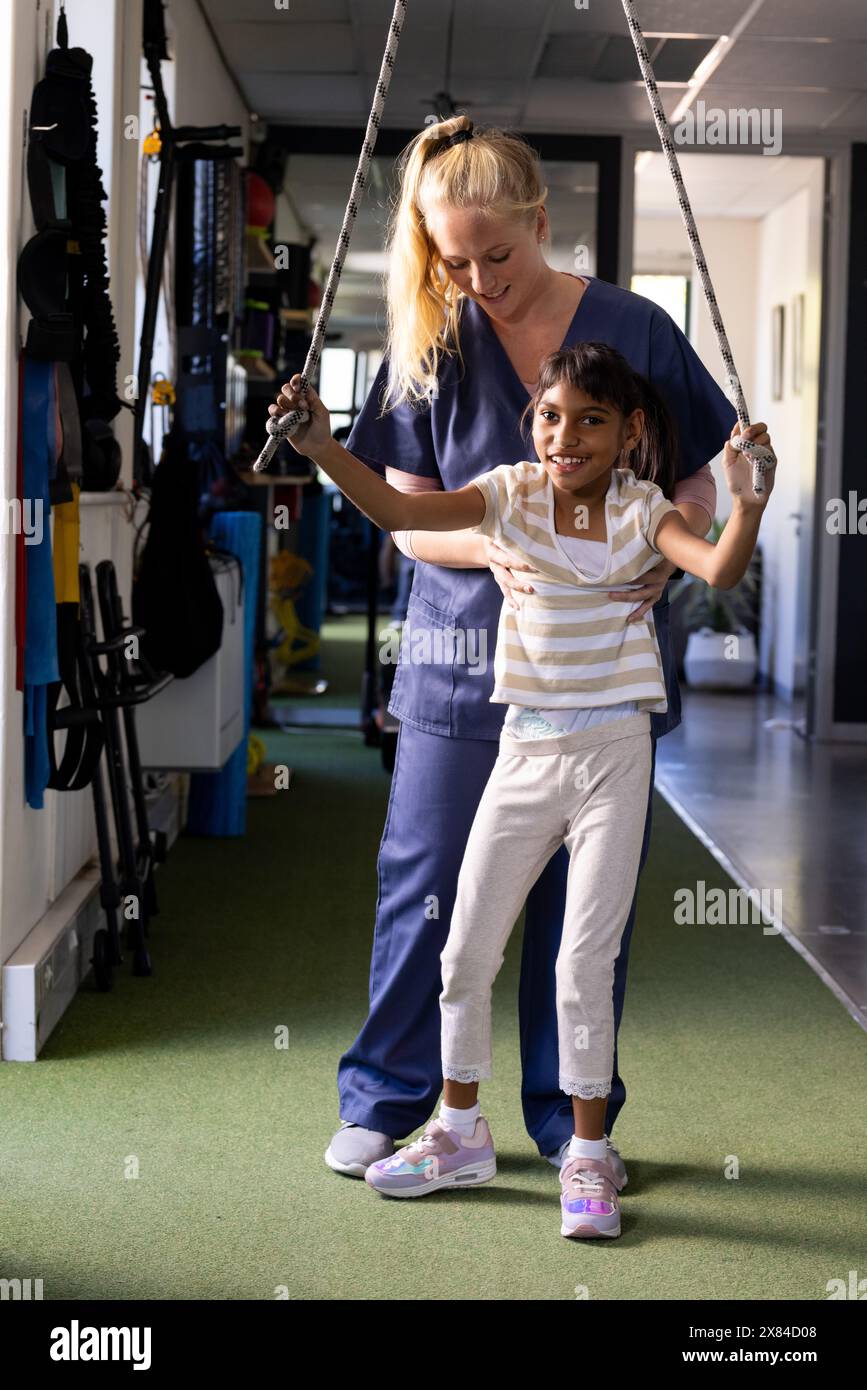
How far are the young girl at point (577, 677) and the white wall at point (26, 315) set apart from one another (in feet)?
3.60

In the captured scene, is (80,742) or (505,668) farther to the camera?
(80,742)

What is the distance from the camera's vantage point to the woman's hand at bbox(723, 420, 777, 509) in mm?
1746

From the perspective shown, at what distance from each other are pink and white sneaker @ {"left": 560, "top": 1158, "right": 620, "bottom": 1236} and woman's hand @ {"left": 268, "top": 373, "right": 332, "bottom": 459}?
1.09 metres

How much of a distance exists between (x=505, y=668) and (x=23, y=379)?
1.26 metres

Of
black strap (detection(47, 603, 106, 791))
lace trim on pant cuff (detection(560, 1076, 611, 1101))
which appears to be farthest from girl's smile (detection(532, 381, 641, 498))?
black strap (detection(47, 603, 106, 791))

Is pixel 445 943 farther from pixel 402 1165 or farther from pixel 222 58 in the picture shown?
pixel 222 58

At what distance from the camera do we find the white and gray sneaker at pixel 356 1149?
2.34 metres

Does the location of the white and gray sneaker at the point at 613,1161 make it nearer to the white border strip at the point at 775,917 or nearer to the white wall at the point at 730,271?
the white border strip at the point at 775,917

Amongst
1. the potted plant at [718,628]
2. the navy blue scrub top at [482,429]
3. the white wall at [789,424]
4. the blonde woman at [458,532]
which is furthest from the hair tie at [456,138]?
the potted plant at [718,628]

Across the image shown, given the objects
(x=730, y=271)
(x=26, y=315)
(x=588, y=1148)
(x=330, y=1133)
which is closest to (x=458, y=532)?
(x=588, y=1148)

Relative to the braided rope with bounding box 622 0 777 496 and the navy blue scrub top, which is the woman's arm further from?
the braided rope with bounding box 622 0 777 496

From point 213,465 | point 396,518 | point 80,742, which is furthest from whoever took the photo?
point 213,465

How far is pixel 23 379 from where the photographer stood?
2.81m
